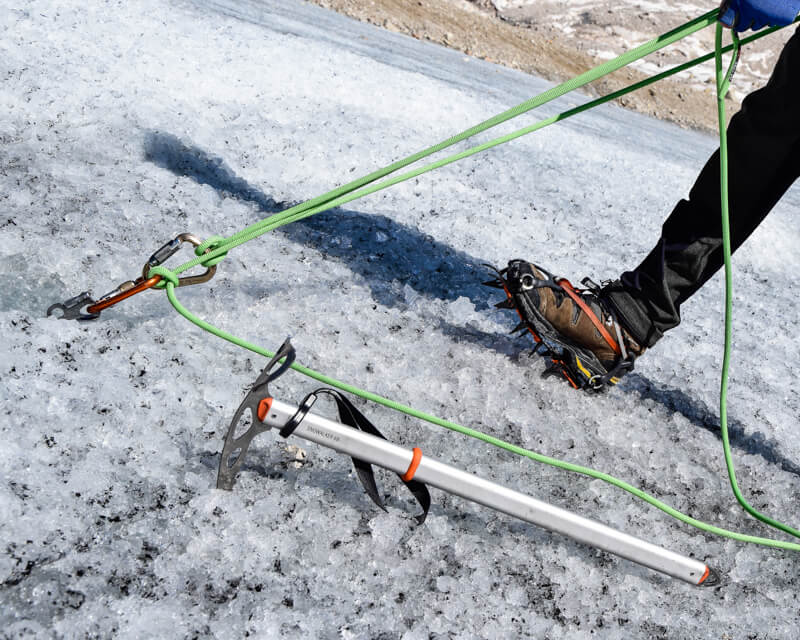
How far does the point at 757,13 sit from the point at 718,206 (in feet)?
1.70

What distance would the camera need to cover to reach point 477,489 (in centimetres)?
131

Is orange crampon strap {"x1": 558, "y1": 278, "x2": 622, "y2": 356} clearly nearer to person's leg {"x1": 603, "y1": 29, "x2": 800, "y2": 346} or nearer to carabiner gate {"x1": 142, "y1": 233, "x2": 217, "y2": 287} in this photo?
person's leg {"x1": 603, "y1": 29, "x2": 800, "y2": 346}

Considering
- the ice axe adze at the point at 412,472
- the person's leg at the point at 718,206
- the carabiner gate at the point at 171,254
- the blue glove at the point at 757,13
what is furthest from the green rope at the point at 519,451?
the blue glove at the point at 757,13

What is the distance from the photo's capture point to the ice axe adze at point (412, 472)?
127 centimetres

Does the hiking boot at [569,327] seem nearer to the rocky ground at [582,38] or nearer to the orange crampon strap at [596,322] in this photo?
the orange crampon strap at [596,322]

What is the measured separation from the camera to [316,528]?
1.34m

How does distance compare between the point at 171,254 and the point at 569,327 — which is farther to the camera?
the point at 569,327

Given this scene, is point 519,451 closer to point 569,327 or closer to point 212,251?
point 569,327

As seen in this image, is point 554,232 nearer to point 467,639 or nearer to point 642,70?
point 467,639

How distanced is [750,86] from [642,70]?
293 centimetres

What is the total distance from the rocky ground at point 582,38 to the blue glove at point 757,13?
20.7 ft

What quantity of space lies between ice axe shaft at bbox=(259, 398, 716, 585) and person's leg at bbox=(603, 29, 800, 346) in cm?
81

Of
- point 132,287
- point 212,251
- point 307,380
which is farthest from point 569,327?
point 132,287

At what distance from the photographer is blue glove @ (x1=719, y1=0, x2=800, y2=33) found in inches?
58.9
